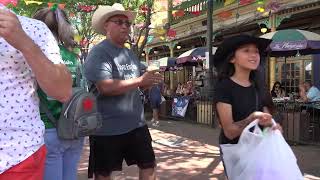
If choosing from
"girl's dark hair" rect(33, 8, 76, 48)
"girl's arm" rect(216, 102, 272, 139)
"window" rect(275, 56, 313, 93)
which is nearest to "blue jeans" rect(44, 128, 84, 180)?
"girl's dark hair" rect(33, 8, 76, 48)

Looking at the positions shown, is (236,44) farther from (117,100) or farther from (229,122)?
(117,100)

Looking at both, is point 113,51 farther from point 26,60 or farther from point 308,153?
point 308,153

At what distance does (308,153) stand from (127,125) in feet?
18.9

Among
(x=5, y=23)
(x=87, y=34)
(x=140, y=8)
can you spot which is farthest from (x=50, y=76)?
(x=87, y=34)

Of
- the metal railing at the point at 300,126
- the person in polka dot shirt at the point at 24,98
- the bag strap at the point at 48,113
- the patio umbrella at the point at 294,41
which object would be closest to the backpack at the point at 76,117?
the bag strap at the point at 48,113

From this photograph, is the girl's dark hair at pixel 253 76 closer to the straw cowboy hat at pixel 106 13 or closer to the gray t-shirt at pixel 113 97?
the gray t-shirt at pixel 113 97

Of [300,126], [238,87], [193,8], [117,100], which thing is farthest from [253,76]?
[193,8]

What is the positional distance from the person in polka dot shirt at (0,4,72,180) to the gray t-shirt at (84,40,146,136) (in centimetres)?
169

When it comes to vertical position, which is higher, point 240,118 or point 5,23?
point 5,23

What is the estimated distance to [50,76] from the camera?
2.08 metres

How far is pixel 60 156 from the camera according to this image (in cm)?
295

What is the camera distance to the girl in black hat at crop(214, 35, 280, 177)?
337 cm

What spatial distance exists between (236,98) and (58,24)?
1279mm

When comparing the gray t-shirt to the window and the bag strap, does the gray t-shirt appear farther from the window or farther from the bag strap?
the window
